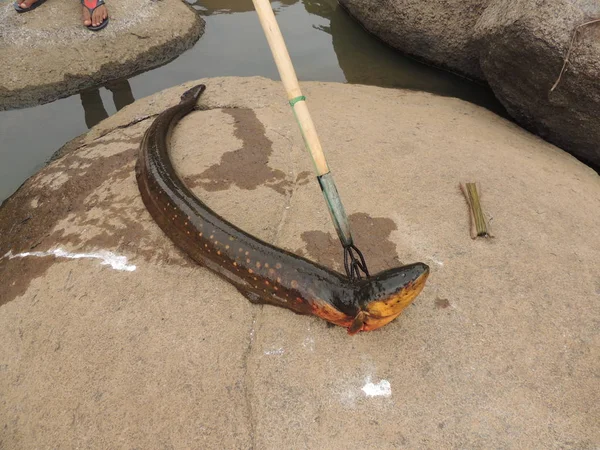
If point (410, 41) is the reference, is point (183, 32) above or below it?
below

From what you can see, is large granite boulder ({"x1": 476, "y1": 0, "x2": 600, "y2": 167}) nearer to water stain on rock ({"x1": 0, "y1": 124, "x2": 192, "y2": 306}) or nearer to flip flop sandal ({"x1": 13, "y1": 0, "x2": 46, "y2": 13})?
water stain on rock ({"x1": 0, "y1": 124, "x2": 192, "y2": 306})

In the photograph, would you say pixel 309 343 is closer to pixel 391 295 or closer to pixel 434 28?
pixel 391 295

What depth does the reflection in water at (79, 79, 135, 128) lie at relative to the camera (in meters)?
5.46

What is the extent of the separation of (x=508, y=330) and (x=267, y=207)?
184 cm

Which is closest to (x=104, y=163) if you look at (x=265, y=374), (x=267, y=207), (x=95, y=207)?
(x=95, y=207)

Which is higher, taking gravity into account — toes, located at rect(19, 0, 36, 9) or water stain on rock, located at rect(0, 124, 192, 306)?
toes, located at rect(19, 0, 36, 9)

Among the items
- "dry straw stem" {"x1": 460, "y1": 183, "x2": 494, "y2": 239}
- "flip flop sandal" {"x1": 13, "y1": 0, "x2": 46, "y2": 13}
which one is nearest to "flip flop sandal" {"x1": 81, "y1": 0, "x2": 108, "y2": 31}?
"flip flop sandal" {"x1": 13, "y1": 0, "x2": 46, "y2": 13}

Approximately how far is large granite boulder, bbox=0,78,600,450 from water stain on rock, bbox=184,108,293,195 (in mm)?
18

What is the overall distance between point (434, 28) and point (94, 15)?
472 cm

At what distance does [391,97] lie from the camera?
16.8ft

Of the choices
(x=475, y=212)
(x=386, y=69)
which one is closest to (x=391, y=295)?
(x=475, y=212)

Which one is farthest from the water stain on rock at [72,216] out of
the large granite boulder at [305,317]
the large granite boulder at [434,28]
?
the large granite boulder at [434,28]

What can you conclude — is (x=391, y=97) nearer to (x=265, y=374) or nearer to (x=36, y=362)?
(x=265, y=374)

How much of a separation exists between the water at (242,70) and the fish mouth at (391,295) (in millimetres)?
3754
